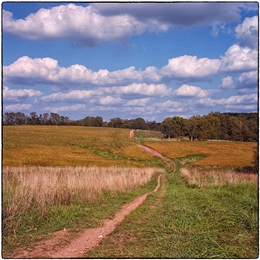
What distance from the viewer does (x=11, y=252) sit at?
19.7 ft

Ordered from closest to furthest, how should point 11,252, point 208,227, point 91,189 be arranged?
point 11,252
point 208,227
point 91,189

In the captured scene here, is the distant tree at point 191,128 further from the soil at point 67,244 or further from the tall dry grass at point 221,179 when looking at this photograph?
the soil at point 67,244

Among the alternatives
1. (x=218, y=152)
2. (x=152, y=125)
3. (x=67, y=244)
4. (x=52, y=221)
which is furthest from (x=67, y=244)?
(x=152, y=125)

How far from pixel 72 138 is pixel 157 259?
204 ft

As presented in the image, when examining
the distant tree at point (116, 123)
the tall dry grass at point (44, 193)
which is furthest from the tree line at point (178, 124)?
the tall dry grass at point (44, 193)

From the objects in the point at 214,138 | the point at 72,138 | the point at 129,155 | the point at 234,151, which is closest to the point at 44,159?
the point at 129,155

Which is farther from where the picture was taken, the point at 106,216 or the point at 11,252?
the point at 106,216

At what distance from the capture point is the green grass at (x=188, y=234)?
568 cm

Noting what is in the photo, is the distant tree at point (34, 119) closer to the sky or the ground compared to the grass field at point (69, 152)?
closer to the sky

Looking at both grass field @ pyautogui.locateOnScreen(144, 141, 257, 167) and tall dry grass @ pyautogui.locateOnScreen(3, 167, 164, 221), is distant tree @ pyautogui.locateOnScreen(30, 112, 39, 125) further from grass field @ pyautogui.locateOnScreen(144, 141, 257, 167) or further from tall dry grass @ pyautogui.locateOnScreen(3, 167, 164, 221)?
tall dry grass @ pyautogui.locateOnScreen(3, 167, 164, 221)

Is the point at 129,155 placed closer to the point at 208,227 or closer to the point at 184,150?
the point at 184,150

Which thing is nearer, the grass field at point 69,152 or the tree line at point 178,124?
the grass field at point 69,152

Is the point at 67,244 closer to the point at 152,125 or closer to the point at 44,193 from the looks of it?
the point at 44,193

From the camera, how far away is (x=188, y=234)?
6.77 metres
